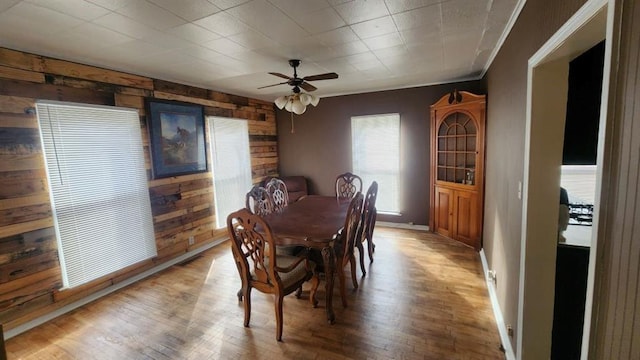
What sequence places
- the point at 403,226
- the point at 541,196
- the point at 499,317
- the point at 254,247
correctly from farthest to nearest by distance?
the point at 403,226
the point at 499,317
the point at 254,247
the point at 541,196

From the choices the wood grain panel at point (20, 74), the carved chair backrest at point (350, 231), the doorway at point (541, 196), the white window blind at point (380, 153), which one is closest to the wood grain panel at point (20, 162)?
the wood grain panel at point (20, 74)

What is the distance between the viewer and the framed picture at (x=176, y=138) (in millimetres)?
3420

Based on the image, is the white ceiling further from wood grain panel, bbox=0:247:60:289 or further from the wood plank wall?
wood grain panel, bbox=0:247:60:289

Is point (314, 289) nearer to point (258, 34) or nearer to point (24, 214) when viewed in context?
point (258, 34)

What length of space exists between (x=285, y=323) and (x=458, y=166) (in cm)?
315

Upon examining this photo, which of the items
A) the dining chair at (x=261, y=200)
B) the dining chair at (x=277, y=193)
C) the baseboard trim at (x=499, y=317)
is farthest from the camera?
the dining chair at (x=277, y=193)

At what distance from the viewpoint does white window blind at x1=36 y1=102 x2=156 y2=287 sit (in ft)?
8.53

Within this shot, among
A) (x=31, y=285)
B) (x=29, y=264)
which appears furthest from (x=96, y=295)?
(x=29, y=264)

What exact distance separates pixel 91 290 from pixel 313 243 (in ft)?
8.17

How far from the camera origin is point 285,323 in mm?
2385

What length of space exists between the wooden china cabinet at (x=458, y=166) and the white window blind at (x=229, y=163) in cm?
310

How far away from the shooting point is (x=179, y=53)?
2.62 meters

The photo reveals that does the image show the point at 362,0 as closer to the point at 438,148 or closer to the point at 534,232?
the point at 534,232

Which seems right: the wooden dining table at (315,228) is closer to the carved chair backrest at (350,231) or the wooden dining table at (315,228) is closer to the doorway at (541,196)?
the carved chair backrest at (350,231)
